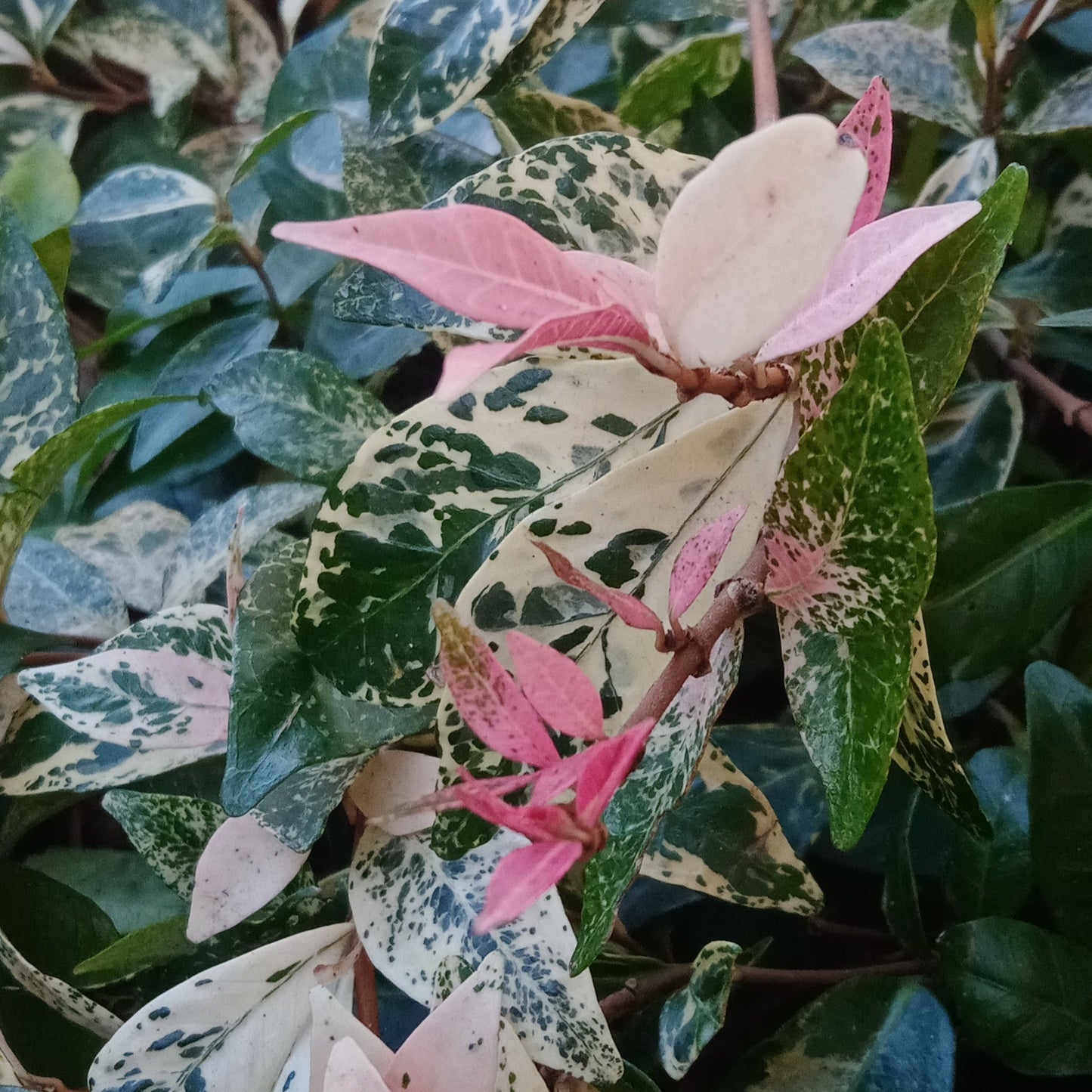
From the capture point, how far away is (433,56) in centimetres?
41

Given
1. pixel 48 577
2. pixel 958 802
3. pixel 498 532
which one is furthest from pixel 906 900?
pixel 48 577

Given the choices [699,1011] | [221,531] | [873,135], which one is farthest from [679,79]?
[699,1011]

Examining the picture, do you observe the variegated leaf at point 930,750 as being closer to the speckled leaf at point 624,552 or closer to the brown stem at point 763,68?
the speckled leaf at point 624,552

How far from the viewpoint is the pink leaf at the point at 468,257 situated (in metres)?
0.19

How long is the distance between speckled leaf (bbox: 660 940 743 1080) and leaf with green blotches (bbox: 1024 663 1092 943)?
172 millimetres

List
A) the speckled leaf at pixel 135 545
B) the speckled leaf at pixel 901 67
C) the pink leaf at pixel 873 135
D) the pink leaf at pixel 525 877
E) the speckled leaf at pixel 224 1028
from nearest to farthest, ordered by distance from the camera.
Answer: the pink leaf at pixel 525 877
the pink leaf at pixel 873 135
the speckled leaf at pixel 224 1028
the speckled leaf at pixel 901 67
the speckled leaf at pixel 135 545

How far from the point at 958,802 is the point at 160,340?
0.63 meters

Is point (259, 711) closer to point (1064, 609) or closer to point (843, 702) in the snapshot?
point (843, 702)

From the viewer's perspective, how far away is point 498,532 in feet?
1.07

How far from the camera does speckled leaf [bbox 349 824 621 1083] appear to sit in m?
0.37

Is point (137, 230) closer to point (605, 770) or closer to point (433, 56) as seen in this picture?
point (433, 56)

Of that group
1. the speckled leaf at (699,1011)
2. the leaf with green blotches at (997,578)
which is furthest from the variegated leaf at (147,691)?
the leaf with green blotches at (997,578)

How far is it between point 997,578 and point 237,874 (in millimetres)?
395

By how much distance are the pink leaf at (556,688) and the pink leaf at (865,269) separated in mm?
110
